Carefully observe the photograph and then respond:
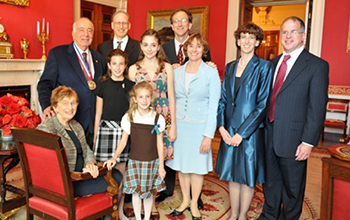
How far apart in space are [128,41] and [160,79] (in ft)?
3.40

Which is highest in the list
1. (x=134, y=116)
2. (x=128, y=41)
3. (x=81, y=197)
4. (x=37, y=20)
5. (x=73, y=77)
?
(x=37, y=20)

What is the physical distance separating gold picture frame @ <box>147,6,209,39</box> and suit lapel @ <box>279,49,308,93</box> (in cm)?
537

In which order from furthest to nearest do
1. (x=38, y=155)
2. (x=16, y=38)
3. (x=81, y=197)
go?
(x=16, y=38)
(x=81, y=197)
(x=38, y=155)

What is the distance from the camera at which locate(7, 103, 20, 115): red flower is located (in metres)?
2.67

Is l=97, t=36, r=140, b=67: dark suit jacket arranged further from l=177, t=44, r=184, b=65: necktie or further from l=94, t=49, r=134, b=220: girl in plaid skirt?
l=94, t=49, r=134, b=220: girl in plaid skirt

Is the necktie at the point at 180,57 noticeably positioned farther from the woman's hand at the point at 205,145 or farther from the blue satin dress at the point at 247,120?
the woman's hand at the point at 205,145

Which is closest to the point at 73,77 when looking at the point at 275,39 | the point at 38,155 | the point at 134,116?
the point at 134,116

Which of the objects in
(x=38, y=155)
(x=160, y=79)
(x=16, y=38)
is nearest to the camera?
(x=38, y=155)

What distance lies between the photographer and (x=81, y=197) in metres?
2.25

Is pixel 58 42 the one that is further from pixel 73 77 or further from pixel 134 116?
pixel 134 116

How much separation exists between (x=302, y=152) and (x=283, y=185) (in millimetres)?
392

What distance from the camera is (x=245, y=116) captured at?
8.22 ft

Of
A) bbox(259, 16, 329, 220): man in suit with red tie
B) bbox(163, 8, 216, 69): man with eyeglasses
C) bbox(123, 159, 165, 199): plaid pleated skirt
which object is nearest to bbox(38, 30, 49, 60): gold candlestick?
bbox(163, 8, 216, 69): man with eyeglasses

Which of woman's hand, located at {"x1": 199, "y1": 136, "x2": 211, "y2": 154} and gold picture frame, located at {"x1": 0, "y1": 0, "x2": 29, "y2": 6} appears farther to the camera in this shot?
gold picture frame, located at {"x1": 0, "y1": 0, "x2": 29, "y2": 6}
